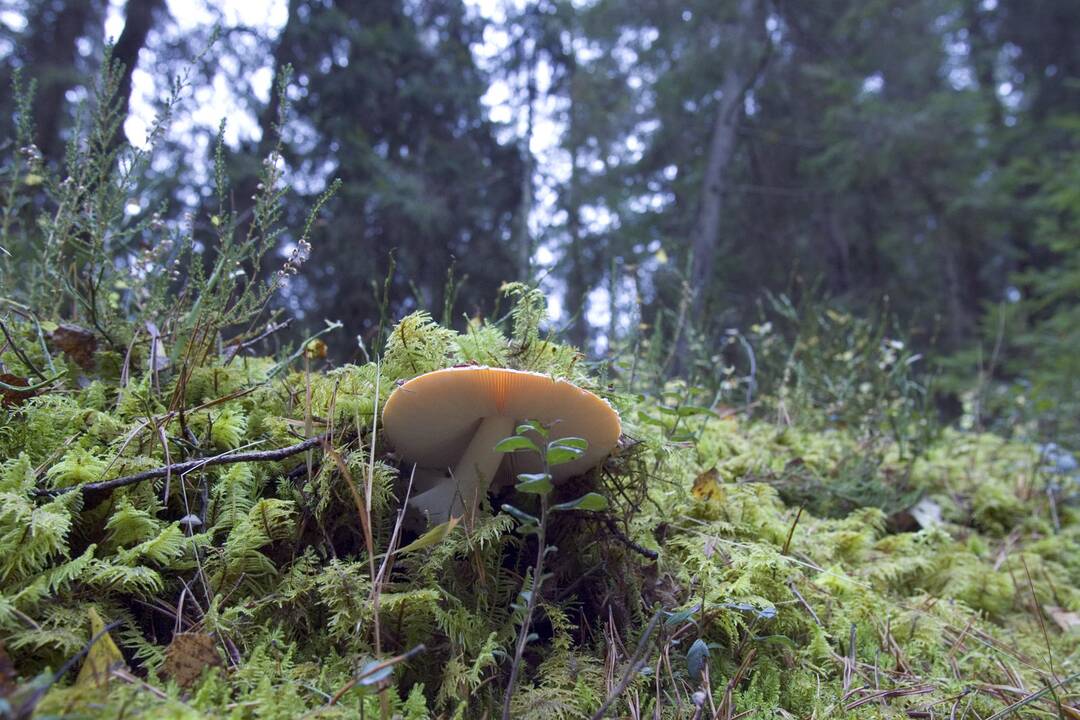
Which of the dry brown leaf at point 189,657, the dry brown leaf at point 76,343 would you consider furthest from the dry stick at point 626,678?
the dry brown leaf at point 76,343

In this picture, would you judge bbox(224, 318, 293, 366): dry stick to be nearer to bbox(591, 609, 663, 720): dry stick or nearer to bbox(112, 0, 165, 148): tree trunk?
bbox(591, 609, 663, 720): dry stick

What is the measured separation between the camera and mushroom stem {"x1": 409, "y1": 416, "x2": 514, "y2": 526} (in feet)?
4.22

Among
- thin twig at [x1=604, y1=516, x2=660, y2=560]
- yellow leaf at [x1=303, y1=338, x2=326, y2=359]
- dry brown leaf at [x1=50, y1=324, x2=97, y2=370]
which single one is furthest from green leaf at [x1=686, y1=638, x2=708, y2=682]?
dry brown leaf at [x1=50, y1=324, x2=97, y2=370]

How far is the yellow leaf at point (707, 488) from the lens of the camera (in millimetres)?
1833

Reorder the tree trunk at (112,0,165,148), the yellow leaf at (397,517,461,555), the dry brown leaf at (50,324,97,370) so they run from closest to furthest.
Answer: the yellow leaf at (397,517,461,555), the dry brown leaf at (50,324,97,370), the tree trunk at (112,0,165,148)

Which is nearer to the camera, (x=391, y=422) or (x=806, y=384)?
(x=391, y=422)

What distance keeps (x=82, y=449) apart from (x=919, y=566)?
93.4 inches

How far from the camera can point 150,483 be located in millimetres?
1223

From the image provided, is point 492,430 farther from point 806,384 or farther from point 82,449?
point 806,384

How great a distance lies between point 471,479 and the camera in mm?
1324

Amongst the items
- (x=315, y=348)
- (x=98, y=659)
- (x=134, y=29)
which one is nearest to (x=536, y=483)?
(x=98, y=659)

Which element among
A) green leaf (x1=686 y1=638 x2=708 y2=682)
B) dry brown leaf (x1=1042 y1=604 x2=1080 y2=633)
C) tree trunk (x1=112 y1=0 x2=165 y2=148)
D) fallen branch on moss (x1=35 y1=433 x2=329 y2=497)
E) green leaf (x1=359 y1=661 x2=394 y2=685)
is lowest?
dry brown leaf (x1=1042 y1=604 x2=1080 y2=633)

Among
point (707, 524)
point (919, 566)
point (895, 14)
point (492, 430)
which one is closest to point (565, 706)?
point (492, 430)

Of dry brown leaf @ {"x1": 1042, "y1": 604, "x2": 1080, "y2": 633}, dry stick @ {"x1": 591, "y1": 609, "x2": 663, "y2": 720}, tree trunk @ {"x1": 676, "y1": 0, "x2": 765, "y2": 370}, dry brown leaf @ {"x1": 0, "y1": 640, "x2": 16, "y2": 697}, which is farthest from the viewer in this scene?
tree trunk @ {"x1": 676, "y1": 0, "x2": 765, "y2": 370}
